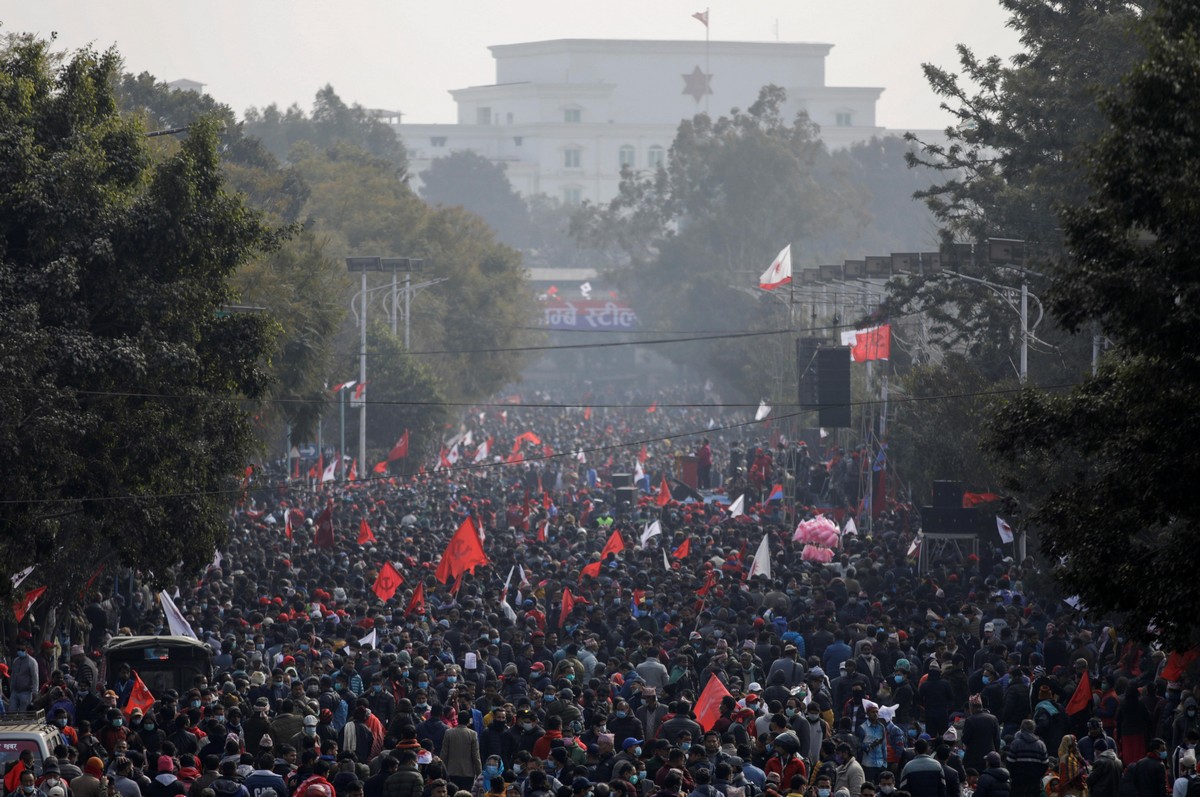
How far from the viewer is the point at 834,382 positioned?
111 feet

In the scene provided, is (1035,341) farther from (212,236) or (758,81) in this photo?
(758,81)

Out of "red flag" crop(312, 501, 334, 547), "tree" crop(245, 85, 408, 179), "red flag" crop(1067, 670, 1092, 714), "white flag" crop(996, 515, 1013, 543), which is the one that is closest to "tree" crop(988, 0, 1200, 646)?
"red flag" crop(1067, 670, 1092, 714)

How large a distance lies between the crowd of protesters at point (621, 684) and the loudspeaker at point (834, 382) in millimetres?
7062

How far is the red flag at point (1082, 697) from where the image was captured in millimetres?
15219

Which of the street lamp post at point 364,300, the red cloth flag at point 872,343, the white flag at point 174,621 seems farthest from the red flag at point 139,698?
the street lamp post at point 364,300

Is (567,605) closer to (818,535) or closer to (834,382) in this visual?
(818,535)

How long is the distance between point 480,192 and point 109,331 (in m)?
103

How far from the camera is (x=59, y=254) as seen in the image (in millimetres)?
17609

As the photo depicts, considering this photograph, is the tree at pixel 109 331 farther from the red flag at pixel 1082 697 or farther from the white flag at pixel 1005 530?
the white flag at pixel 1005 530

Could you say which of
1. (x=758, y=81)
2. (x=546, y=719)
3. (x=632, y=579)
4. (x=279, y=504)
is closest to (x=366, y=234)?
(x=279, y=504)

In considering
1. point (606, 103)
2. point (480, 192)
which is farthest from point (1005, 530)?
point (606, 103)

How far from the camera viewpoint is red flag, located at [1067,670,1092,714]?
599 inches

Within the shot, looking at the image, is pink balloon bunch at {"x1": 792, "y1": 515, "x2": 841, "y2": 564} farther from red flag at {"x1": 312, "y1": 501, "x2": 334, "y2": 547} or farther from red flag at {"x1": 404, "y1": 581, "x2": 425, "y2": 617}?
red flag at {"x1": 404, "y1": 581, "x2": 425, "y2": 617}

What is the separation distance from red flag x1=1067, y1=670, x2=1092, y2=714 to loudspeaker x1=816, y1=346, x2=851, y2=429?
59.8 ft
